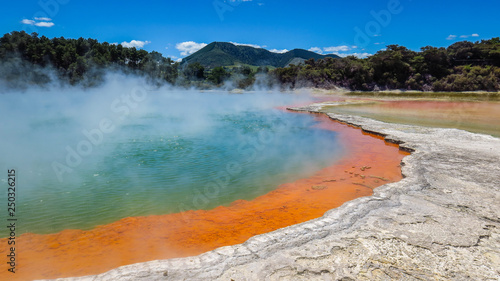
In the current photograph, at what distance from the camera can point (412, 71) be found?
35531 mm

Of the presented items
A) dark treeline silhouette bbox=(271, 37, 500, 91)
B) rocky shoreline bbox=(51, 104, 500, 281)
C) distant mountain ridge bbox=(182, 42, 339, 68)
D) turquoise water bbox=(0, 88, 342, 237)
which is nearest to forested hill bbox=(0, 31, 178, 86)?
dark treeline silhouette bbox=(271, 37, 500, 91)

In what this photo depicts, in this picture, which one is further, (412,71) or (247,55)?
(247,55)

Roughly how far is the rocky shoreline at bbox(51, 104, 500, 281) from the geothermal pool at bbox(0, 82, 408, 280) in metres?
0.64

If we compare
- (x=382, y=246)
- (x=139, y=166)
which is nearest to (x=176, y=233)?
(x=382, y=246)

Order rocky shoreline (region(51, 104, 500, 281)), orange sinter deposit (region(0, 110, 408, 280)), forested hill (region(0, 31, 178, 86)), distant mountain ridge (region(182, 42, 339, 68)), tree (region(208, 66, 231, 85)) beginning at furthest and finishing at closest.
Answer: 1. distant mountain ridge (region(182, 42, 339, 68))
2. tree (region(208, 66, 231, 85))
3. forested hill (region(0, 31, 178, 86))
4. orange sinter deposit (region(0, 110, 408, 280))
5. rocky shoreline (region(51, 104, 500, 281))

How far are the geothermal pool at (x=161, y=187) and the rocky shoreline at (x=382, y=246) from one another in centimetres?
64

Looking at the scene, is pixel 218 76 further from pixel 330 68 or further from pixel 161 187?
pixel 161 187

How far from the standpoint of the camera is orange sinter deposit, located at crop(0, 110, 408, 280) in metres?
2.85

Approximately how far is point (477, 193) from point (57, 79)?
43680 mm

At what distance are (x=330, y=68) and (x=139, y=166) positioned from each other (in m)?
39.2

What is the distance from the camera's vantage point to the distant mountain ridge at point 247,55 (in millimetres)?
120562

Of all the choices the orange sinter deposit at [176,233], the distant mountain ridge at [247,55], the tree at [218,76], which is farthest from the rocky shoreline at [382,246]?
the distant mountain ridge at [247,55]

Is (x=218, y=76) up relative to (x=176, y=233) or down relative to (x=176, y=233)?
up

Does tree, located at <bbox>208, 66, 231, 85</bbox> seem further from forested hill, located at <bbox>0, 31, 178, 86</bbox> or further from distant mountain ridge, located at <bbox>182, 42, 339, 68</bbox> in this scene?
distant mountain ridge, located at <bbox>182, 42, 339, 68</bbox>
